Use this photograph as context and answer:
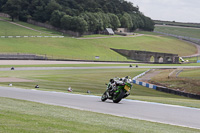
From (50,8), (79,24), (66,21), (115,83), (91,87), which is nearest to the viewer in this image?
(115,83)

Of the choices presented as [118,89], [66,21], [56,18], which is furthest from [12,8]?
[118,89]

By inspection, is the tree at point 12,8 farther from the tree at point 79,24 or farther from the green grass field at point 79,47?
the green grass field at point 79,47

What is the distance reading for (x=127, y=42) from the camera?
174 metres

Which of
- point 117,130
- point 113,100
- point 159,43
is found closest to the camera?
point 117,130

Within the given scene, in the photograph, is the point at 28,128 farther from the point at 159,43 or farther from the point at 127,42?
the point at 159,43

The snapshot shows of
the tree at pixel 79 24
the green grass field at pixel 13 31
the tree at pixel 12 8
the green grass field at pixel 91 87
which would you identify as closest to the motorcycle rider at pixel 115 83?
the green grass field at pixel 91 87

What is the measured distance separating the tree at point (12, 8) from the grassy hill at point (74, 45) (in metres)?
8.24

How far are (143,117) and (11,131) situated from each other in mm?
7165

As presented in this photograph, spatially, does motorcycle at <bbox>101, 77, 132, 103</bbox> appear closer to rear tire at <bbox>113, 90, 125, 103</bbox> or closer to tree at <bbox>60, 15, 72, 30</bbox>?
rear tire at <bbox>113, 90, 125, 103</bbox>

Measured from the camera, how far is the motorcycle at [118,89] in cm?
1969

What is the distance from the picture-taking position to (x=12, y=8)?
17525cm

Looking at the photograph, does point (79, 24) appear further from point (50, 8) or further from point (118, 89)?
point (118, 89)

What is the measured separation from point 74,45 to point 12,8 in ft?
163

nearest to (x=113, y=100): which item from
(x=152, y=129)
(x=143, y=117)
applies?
(x=143, y=117)
